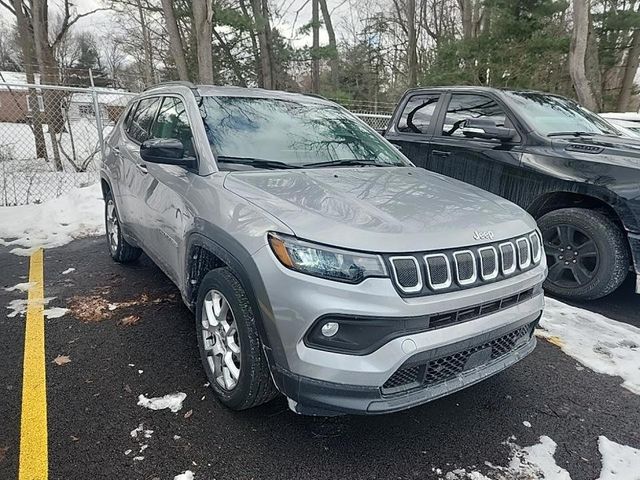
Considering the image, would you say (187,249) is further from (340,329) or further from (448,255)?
(448,255)

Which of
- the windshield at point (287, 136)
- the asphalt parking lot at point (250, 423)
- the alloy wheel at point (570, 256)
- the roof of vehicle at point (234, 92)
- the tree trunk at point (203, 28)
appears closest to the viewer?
the asphalt parking lot at point (250, 423)

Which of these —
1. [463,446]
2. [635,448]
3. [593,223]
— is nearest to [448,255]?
[463,446]

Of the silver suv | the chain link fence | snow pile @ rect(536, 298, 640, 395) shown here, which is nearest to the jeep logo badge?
the silver suv

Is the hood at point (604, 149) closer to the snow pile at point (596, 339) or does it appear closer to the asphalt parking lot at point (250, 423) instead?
the snow pile at point (596, 339)

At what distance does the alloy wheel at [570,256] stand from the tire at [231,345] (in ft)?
10.2

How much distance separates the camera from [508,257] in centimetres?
227

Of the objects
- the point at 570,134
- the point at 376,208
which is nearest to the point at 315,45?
the point at 570,134

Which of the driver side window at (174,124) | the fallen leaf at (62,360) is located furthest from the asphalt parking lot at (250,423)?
the driver side window at (174,124)

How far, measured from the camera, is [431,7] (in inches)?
1031

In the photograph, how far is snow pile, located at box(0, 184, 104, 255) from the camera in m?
5.59

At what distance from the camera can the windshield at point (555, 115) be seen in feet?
14.8

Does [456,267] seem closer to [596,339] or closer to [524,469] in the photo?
[524,469]

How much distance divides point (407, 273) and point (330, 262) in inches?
13.0

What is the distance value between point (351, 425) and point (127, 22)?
23.7 metres
